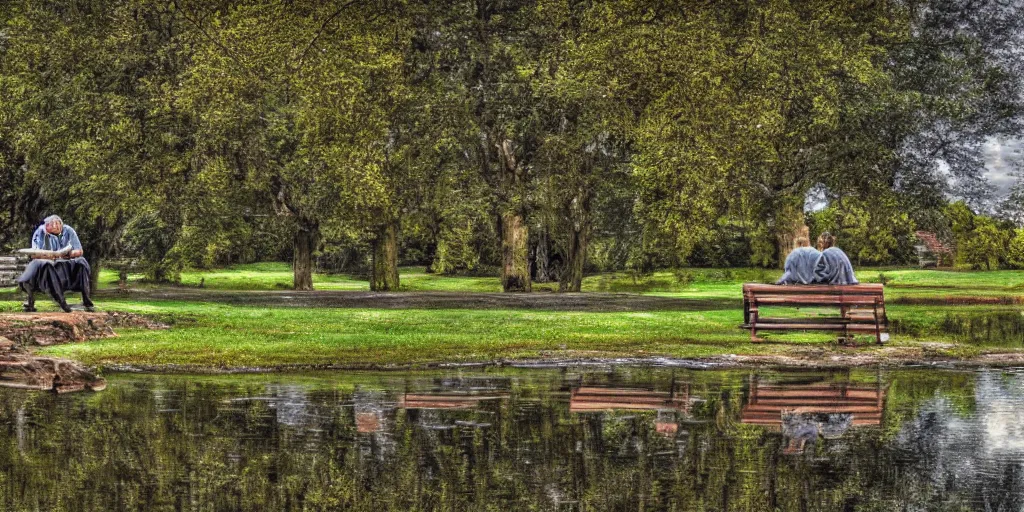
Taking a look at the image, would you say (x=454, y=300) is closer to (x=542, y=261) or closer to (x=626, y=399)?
(x=626, y=399)

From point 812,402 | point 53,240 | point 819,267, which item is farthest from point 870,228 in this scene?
point 812,402

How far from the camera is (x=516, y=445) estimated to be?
9922 mm

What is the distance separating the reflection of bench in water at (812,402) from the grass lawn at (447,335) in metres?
4.38

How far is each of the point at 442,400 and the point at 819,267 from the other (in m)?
9.49

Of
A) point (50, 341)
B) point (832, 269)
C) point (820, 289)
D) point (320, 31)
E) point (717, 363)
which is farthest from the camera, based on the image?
point (320, 31)

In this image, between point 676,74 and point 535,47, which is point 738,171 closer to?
point 676,74

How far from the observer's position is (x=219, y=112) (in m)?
34.5

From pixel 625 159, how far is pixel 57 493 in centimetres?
3574

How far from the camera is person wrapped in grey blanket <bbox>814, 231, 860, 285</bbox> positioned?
2067 centimetres

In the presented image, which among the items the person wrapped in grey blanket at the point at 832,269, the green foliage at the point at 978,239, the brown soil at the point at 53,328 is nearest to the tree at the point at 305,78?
the brown soil at the point at 53,328

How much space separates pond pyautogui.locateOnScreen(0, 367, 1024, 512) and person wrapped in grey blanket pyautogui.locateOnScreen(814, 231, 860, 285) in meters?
5.85

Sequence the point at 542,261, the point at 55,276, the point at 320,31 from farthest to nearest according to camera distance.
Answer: the point at 542,261, the point at 320,31, the point at 55,276

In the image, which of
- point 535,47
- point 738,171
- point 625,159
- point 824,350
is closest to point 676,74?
point 738,171

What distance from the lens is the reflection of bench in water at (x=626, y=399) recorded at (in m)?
12.2
